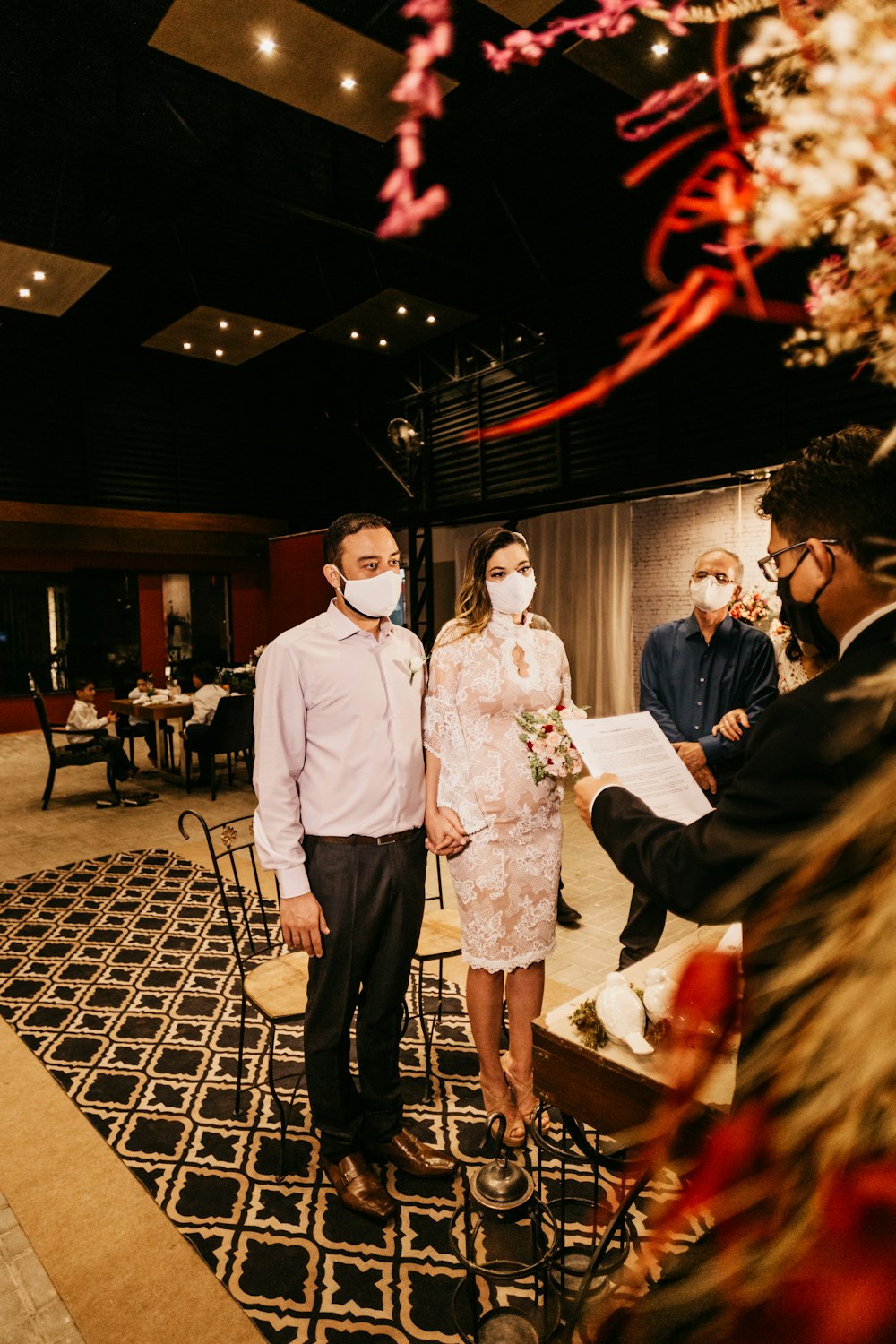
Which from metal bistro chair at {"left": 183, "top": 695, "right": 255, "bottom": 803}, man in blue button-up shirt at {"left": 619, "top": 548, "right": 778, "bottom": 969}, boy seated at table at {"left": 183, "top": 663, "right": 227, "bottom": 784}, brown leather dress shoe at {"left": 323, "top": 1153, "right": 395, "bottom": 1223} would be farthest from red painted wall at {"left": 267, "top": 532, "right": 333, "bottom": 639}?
brown leather dress shoe at {"left": 323, "top": 1153, "right": 395, "bottom": 1223}

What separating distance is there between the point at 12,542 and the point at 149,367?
3.47m

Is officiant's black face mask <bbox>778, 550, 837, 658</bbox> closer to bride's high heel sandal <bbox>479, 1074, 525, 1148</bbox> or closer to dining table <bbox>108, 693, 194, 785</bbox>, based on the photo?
bride's high heel sandal <bbox>479, 1074, 525, 1148</bbox>

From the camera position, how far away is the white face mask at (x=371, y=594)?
2180mm

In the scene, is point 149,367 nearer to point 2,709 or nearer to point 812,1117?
point 2,709

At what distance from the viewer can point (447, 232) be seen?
7.27 m

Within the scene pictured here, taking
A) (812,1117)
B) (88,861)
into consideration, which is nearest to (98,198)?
(88,861)

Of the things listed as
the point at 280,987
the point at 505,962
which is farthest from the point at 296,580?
the point at 505,962

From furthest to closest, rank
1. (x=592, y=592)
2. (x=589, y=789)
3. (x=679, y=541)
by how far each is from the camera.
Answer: (x=592, y=592), (x=679, y=541), (x=589, y=789)

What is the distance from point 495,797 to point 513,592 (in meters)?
0.64

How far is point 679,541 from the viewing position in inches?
347

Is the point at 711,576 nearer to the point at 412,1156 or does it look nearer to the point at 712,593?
the point at 712,593

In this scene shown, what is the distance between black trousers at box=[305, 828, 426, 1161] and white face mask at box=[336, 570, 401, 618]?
26.5 inches

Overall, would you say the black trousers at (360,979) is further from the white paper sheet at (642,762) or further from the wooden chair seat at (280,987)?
the white paper sheet at (642,762)

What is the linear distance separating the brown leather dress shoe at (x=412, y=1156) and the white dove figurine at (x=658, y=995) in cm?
103
